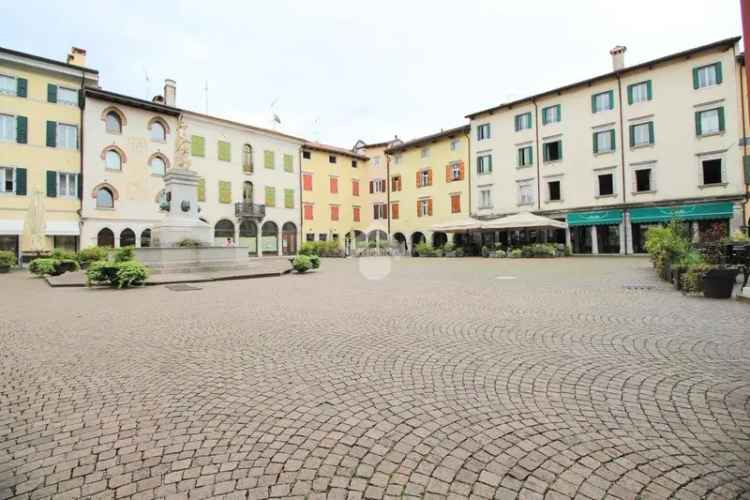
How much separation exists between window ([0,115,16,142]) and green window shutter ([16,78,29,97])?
60.8 inches

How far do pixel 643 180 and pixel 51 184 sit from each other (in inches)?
1515

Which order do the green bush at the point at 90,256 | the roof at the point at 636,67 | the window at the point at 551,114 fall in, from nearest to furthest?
the green bush at the point at 90,256, the roof at the point at 636,67, the window at the point at 551,114

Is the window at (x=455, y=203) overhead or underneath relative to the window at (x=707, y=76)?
underneath

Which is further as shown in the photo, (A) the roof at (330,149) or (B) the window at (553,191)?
(A) the roof at (330,149)

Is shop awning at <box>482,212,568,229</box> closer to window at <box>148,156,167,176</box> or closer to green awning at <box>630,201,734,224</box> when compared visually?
green awning at <box>630,201,734,224</box>

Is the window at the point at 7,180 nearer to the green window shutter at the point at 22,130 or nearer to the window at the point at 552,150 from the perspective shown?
the green window shutter at the point at 22,130

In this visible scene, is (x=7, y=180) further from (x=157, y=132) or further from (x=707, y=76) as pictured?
(x=707, y=76)

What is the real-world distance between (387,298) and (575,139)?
26.1 meters

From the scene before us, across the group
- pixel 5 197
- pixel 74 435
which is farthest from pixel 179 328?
pixel 5 197

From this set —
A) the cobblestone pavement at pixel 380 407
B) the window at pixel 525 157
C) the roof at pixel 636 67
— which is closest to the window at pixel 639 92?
the roof at pixel 636 67

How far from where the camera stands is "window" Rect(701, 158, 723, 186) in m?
22.6

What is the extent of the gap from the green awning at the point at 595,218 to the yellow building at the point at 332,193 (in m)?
21.3

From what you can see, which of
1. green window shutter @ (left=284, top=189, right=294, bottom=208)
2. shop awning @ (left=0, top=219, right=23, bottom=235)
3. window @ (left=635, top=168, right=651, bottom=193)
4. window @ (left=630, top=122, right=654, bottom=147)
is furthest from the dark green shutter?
window @ (left=635, top=168, right=651, bottom=193)

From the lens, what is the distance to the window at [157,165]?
1102 inches
